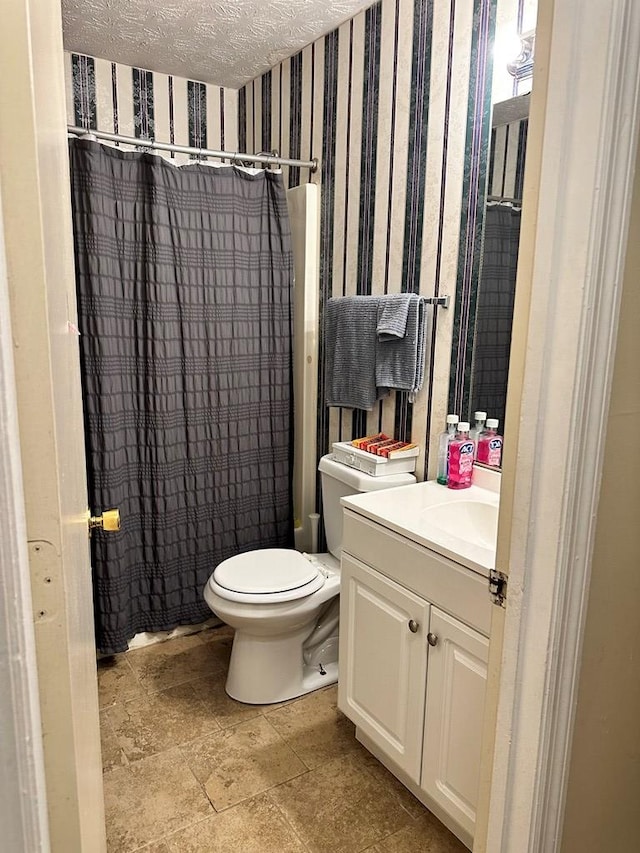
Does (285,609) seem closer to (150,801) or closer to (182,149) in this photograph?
(150,801)

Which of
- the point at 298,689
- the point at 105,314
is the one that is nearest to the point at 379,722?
the point at 298,689

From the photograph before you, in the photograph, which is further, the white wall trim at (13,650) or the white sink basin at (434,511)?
the white sink basin at (434,511)

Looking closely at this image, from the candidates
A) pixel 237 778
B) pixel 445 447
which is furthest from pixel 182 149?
pixel 237 778

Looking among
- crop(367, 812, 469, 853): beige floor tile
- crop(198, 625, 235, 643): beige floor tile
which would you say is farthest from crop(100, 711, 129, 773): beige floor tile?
crop(367, 812, 469, 853): beige floor tile

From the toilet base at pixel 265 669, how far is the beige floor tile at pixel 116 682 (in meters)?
0.36

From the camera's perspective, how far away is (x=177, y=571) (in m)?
2.51

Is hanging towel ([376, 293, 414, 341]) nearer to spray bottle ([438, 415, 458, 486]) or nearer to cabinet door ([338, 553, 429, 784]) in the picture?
spray bottle ([438, 415, 458, 486])

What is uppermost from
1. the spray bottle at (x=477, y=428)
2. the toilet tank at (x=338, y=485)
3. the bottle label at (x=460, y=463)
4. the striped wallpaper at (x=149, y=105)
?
the striped wallpaper at (x=149, y=105)

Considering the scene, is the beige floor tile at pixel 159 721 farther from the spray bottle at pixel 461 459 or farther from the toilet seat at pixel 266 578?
the spray bottle at pixel 461 459

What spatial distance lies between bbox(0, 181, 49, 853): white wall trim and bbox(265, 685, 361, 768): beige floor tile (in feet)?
5.17

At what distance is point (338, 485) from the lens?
2273 millimetres

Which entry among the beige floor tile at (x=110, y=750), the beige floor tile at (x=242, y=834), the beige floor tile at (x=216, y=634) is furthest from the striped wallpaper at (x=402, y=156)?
the beige floor tile at (x=110, y=750)

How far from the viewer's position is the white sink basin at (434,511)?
1.62m

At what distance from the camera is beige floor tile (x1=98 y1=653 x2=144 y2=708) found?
7.21 ft
